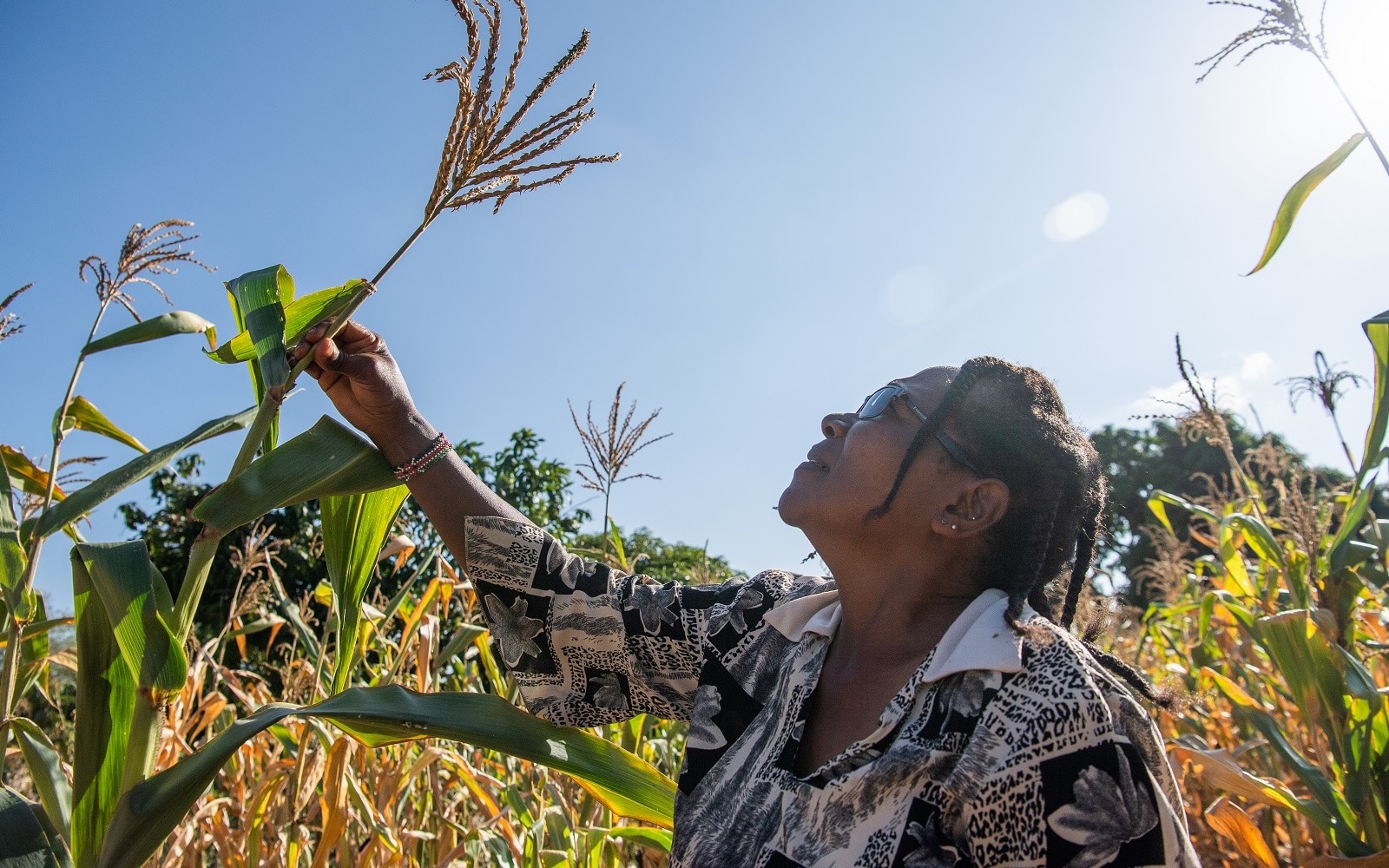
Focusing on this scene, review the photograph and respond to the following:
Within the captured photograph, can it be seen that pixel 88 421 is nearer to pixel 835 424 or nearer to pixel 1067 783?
pixel 835 424

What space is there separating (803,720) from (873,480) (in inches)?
19.5

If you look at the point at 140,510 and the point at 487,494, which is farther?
→ the point at 140,510

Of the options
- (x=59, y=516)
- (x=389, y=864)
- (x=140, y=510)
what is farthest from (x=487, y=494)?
(x=140, y=510)

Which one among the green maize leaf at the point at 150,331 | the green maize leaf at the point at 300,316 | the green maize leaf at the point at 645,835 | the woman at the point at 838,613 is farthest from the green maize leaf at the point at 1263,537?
the green maize leaf at the point at 150,331

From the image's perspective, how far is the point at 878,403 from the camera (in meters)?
1.92

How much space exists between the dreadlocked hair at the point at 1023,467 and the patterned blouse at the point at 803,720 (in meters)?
0.19

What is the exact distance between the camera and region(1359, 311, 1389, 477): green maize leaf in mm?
1463

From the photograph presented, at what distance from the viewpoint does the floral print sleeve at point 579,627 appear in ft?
6.15

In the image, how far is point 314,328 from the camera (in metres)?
1.52

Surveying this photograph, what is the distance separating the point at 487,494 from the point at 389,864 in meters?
0.94

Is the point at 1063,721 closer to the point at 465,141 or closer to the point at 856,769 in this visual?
the point at 856,769

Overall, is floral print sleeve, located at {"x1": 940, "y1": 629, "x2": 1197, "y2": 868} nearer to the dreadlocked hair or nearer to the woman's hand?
the dreadlocked hair

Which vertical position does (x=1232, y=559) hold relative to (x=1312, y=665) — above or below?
above

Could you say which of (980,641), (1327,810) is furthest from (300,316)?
(1327,810)
